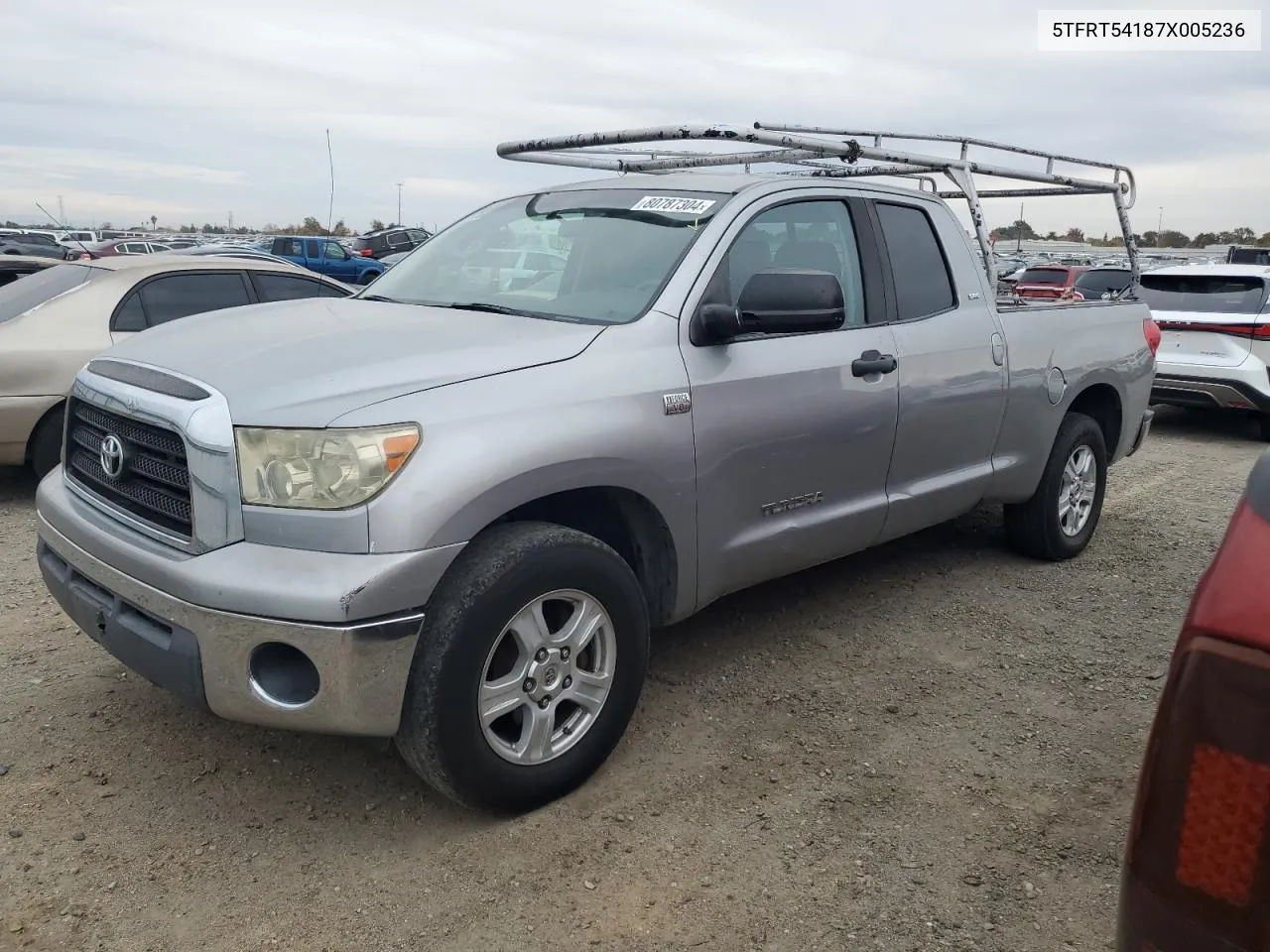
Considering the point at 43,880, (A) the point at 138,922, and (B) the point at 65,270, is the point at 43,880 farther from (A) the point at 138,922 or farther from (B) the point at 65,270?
(B) the point at 65,270

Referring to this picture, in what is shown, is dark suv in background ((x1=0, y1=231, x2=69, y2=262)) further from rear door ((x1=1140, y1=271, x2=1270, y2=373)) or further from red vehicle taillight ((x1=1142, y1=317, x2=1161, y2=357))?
red vehicle taillight ((x1=1142, y1=317, x2=1161, y2=357))

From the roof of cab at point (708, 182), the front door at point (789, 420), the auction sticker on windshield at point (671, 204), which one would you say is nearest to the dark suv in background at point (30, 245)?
the roof of cab at point (708, 182)

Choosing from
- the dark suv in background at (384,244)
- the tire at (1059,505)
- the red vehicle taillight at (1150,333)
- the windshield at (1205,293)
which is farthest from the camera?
the dark suv in background at (384,244)

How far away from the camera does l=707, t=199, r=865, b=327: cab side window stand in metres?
3.63

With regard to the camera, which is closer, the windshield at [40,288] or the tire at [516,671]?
the tire at [516,671]

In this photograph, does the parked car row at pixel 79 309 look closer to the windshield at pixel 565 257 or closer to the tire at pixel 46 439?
the tire at pixel 46 439

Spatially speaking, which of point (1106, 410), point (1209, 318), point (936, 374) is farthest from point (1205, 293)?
point (936, 374)

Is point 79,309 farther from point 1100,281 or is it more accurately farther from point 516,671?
point 1100,281

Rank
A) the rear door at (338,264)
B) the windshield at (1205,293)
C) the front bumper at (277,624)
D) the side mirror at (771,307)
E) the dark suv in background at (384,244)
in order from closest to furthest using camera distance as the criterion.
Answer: the front bumper at (277,624) < the side mirror at (771,307) < the windshield at (1205,293) < the rear door at (338,264) < the dark suv in background at (384,244)

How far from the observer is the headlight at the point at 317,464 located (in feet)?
8.50

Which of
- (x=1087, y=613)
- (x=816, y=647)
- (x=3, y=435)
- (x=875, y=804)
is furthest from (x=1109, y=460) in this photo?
(x=3, y=435)

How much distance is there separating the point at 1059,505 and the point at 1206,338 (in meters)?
5.47

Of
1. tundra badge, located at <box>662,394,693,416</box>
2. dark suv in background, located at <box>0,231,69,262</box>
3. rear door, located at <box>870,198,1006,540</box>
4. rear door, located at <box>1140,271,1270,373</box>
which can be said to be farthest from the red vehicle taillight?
dark suv in background, located at <box>0,231,69,262</box>

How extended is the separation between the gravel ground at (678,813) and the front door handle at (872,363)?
A: 1151 mm
